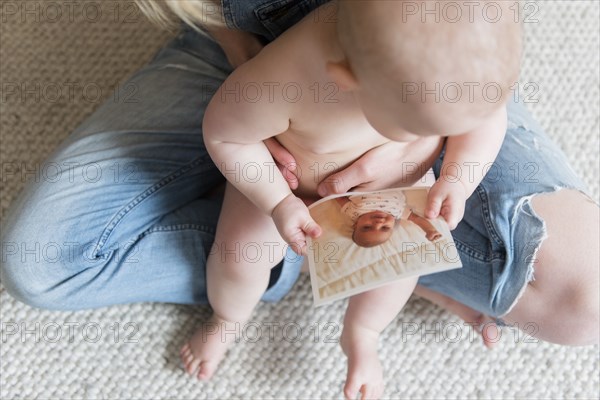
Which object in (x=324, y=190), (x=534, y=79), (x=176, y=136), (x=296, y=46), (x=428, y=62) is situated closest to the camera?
(x=428, y=62)

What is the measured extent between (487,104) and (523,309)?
1.16 ft

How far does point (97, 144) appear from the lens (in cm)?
84

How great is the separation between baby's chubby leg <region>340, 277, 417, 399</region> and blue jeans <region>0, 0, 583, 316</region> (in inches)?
2.9

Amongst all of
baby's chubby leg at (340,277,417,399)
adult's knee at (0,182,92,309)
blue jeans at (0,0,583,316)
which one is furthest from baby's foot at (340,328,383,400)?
adult's knee at (0,182,92,309)

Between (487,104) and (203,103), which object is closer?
(487,104)

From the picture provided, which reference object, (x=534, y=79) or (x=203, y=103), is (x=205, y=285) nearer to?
(x=203, y=103)

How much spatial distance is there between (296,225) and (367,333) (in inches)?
9.0

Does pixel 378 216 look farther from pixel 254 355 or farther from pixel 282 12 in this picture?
pixel 254 355

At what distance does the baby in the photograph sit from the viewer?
2.23ft

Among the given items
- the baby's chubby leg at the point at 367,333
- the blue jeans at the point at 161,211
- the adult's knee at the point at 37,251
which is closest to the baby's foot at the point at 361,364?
the baby's chubby leg at the point at 367,333

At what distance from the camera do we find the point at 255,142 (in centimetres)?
69

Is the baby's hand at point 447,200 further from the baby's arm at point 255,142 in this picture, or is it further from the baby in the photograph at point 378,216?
the baby's arm at point 255,142

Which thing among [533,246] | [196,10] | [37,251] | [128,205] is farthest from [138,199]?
[533,246]

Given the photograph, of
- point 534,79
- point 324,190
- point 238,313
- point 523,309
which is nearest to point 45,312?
point 238,313
